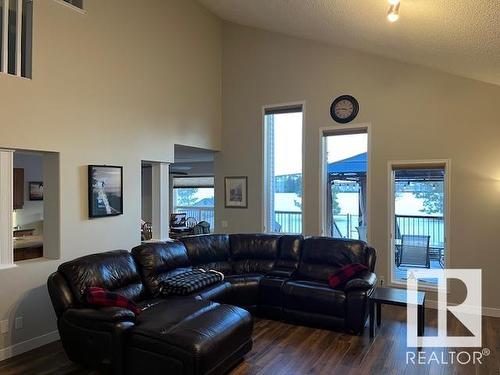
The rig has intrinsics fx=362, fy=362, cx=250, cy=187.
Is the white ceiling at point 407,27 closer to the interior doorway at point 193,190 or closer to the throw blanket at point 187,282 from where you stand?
the throw blanket at point 187,282

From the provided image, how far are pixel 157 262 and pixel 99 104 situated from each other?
211 cm

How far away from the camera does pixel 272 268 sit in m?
5.16

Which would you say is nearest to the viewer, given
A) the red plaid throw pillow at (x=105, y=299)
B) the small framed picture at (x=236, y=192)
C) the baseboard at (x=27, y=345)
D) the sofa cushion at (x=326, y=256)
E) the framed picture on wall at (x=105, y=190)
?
the red plaid throw pillow at (x=105, y=299)

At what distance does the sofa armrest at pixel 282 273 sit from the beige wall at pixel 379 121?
1.22 m

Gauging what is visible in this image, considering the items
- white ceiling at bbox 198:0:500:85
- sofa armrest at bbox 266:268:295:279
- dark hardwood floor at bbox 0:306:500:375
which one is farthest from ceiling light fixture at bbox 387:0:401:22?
sofa armrest at bbox 266:268:295:279

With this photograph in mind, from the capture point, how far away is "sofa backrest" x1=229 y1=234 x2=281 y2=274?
17.2 feet

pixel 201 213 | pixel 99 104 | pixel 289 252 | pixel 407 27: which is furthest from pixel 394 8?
pixel 201 213

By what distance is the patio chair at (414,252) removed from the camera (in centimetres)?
528

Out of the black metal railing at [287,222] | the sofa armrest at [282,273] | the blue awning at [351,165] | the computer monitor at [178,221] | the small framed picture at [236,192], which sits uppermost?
the blue awning at [351,165]

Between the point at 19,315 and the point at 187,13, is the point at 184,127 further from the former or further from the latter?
the point at 19,315

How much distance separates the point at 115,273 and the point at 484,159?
187 inches

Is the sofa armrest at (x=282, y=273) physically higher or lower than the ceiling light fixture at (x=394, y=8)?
lower

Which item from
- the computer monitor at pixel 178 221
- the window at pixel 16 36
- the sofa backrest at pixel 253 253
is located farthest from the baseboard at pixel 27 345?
the computer monitor at pixel 178 221

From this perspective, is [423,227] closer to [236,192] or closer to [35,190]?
[236,192]
